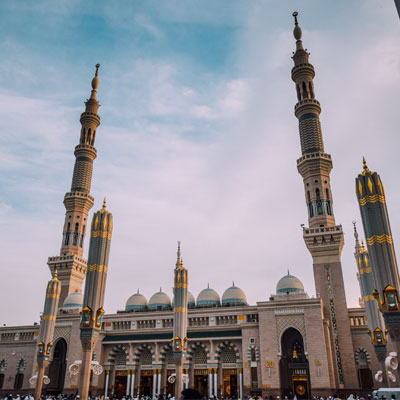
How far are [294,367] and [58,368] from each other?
3001 cm

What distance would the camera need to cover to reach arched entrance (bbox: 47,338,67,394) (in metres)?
48.2

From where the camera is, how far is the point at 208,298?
51.3 metres

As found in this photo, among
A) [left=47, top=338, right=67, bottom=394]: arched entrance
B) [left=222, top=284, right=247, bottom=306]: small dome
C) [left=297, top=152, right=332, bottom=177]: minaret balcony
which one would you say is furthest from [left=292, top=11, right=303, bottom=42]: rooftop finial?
[left=47, top=338, right=67, bottom=394]: arched entrance

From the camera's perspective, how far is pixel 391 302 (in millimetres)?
20797

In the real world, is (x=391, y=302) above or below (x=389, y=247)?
below

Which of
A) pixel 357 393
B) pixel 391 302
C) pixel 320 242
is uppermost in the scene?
pixel 320 242

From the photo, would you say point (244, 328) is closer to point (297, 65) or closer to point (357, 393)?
point (357, 393)

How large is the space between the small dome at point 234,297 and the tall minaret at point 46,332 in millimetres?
21025

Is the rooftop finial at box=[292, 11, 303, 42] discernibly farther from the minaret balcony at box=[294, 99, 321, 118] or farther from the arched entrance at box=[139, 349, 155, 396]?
the arched entrance at box=[139, 349, 155, 396]

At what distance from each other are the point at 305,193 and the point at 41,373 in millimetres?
35903

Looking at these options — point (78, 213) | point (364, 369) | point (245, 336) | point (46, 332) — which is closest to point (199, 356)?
point (245, 336)

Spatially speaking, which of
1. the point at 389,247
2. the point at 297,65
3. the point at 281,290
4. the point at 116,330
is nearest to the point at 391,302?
the point at 389,247

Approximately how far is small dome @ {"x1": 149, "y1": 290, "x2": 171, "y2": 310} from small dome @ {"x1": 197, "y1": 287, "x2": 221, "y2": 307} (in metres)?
4.34

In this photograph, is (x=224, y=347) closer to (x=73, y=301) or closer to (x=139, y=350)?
(x=139, y=350)
